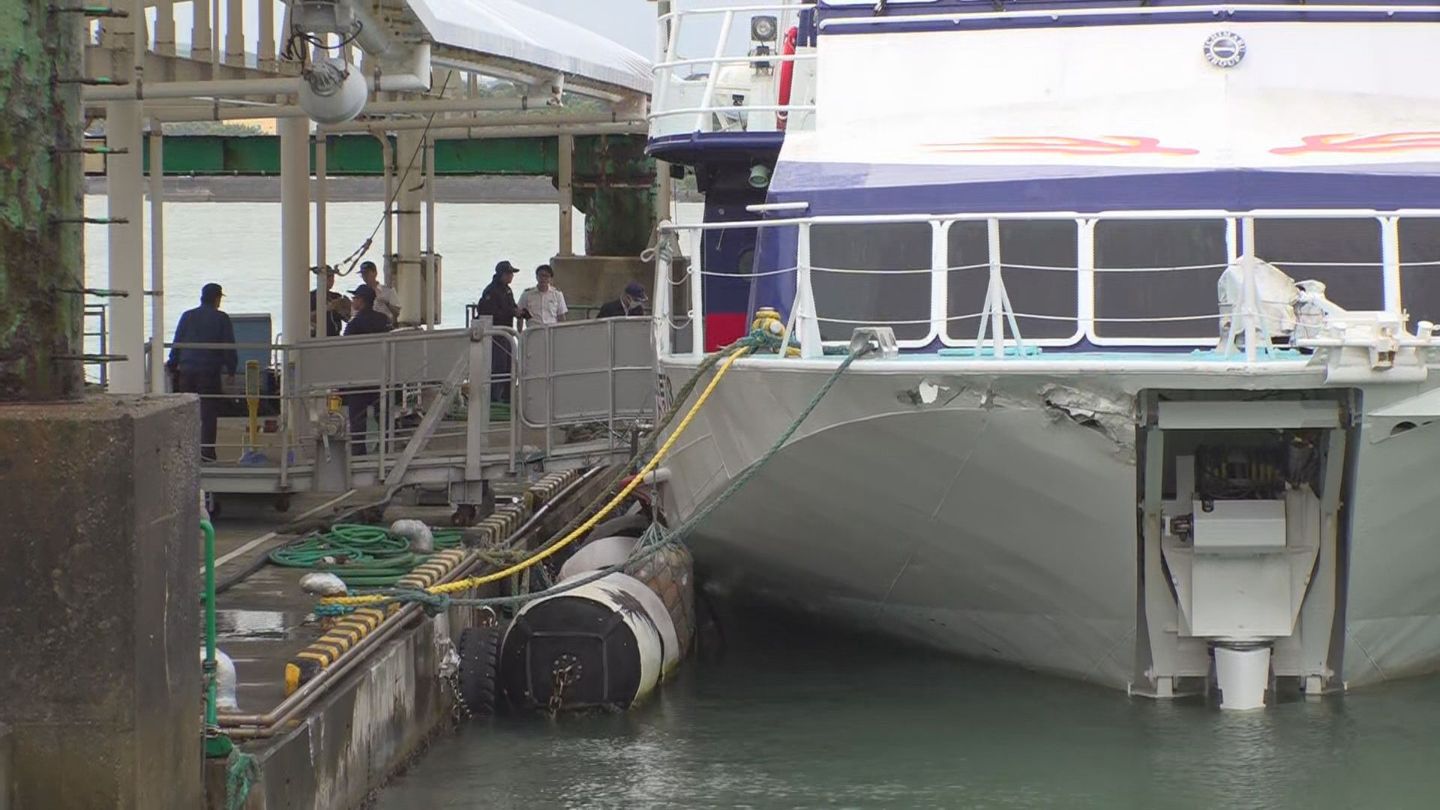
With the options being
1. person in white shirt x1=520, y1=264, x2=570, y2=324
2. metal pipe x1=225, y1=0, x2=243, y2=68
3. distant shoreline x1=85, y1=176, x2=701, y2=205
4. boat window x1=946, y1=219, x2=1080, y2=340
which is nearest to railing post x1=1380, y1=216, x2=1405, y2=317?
boat window x1=946, y1=219, x2=1080, y2=340

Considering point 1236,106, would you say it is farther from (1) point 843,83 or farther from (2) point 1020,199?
(1) point 843,83

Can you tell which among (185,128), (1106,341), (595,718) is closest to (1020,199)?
(1106,341)

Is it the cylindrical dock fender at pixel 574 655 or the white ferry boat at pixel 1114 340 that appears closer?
the white ferry boat at pixel 1114 340

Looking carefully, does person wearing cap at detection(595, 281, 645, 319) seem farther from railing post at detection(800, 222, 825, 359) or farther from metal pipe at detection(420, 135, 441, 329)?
railing post at detection(800, 222, 825, 359)

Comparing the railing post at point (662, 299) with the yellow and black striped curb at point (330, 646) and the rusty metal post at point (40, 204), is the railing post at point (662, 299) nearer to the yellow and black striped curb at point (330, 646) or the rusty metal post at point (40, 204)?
the yellow and black striped curb at point (330, 646)

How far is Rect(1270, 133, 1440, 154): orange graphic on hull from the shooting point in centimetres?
1068

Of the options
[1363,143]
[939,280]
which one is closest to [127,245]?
[939,280]

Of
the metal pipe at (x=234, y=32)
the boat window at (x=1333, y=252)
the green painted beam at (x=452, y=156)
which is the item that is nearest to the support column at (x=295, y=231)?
the metal pipe at (x=234, y=32)

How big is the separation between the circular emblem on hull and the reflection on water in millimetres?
3542

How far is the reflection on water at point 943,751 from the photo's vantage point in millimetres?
9242

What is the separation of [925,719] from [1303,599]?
2.13 m

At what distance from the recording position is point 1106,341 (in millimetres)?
10312

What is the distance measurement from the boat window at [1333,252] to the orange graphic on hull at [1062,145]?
681 millimetres

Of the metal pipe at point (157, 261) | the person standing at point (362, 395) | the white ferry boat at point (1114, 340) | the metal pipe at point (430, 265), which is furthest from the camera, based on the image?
the metal pipe at point (430, 265)
